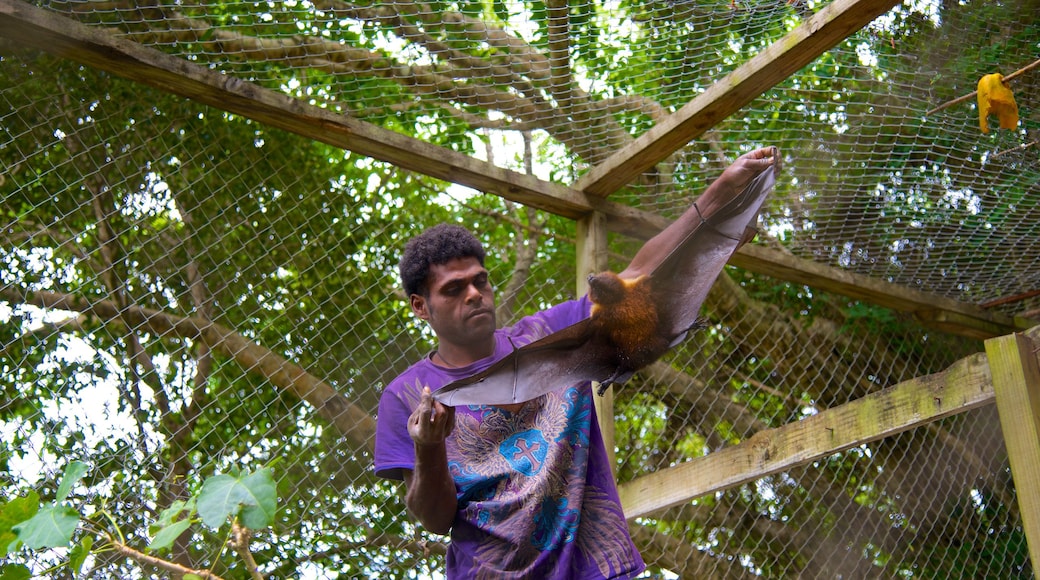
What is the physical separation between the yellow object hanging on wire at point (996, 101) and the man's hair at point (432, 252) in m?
1.70

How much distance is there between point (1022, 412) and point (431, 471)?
1.68m

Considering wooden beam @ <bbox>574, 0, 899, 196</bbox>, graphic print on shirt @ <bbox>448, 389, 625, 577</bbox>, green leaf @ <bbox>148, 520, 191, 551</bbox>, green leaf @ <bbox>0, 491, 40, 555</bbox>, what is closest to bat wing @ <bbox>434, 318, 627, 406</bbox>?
graphic print on shirt @ <bbox>448, 389, 625, 577</bbox>

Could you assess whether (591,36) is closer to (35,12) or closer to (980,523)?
(35,12)

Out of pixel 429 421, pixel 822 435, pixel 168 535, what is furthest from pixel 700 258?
pixel 168 535

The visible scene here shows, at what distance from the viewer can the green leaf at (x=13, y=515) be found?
1.79m

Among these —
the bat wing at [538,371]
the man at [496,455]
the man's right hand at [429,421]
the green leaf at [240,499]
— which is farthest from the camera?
the man at [496,455]

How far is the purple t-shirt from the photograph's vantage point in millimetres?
2326

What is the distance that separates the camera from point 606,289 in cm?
237

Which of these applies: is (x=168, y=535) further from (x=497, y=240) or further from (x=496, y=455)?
(x=497, y=240)

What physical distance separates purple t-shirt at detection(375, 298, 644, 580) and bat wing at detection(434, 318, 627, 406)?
8cm

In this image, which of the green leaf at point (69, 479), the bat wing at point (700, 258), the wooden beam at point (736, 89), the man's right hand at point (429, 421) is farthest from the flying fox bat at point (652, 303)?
the green leaf at point (69, 479)

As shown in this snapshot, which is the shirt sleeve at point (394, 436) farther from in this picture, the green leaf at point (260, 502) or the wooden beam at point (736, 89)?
the wooden beam at point (736, 89)

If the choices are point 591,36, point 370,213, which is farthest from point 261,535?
point 591,36

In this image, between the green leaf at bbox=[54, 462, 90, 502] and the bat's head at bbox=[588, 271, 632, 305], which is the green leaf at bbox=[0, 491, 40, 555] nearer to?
the green leaf at bbox=[54, 462, 90, 502]
